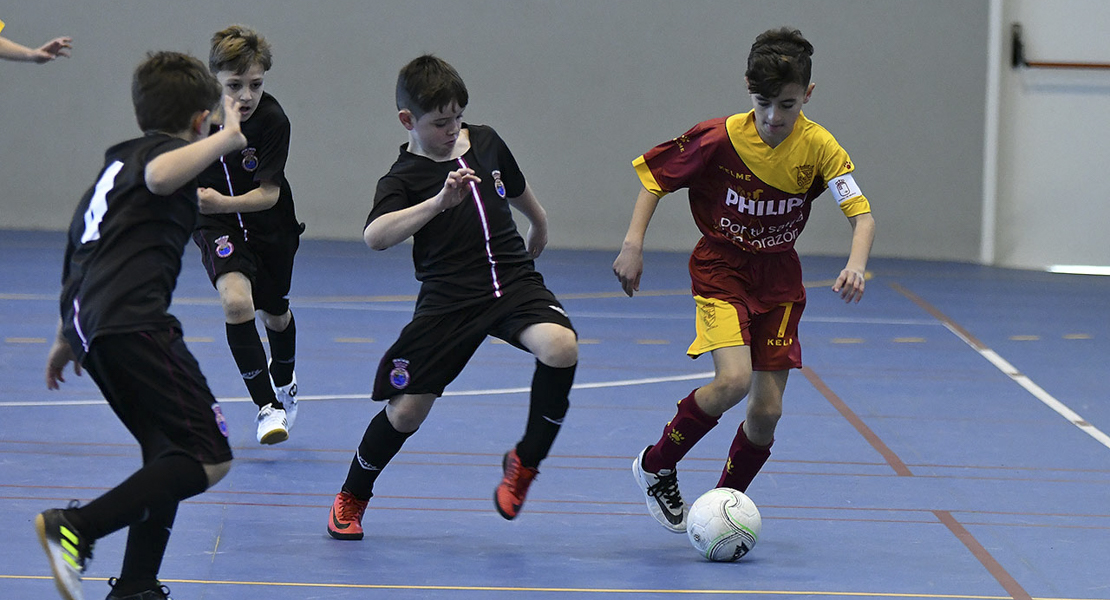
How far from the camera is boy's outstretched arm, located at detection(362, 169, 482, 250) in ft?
10.4

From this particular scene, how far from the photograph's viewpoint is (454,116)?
136 inches

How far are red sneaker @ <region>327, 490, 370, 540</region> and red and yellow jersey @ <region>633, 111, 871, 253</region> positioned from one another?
4.20 ft

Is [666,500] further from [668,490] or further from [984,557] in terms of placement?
[984,557]

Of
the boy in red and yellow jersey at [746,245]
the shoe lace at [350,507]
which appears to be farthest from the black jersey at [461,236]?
the shoe lace at [350,507]

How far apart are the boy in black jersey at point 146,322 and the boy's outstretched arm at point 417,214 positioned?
623 mm

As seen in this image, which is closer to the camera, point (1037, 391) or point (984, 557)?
point (984, 557)

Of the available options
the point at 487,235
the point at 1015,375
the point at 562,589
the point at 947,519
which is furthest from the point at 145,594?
the point at 1015,375

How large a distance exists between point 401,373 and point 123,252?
38.3 inches

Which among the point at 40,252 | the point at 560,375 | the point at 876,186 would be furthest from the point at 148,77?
the point at 876,186

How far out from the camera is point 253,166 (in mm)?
4527

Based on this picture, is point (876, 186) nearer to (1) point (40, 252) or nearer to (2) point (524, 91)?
(2) point (524, 91)

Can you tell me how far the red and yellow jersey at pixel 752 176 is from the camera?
3586 millimetres

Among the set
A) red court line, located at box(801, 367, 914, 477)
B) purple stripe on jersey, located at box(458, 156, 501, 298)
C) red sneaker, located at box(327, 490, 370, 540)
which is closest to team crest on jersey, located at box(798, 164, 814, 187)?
purple stripe on jersey, located at box(458, 156, 501, 298)

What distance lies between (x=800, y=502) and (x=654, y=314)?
3692 mm
